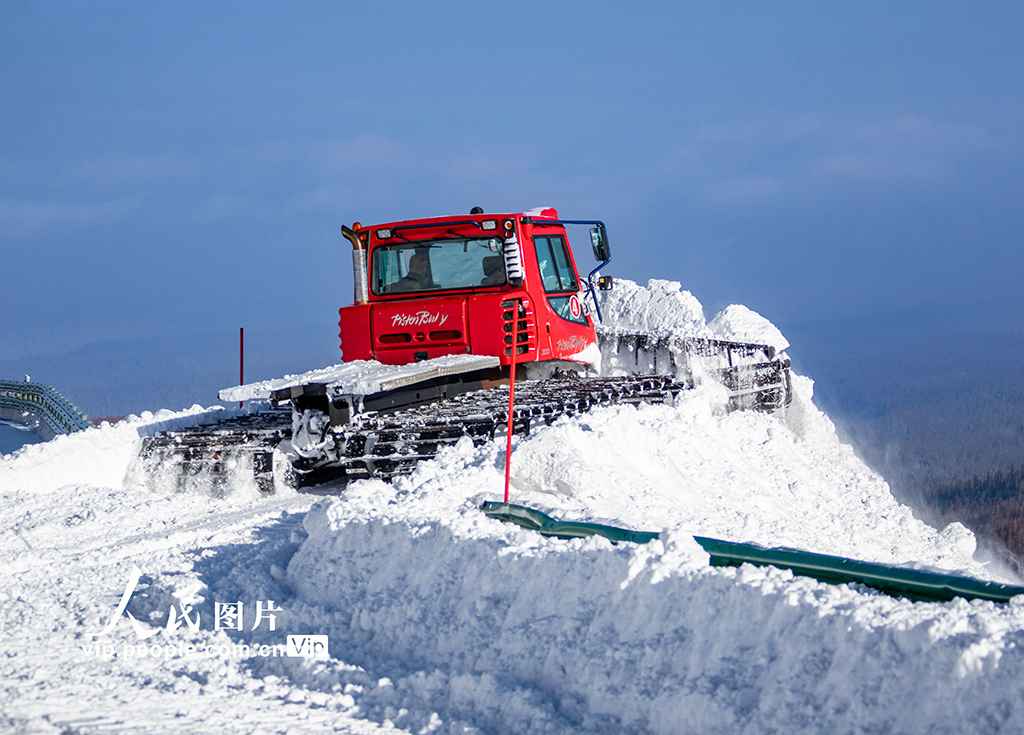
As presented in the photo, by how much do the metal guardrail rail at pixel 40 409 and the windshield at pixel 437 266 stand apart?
6.72 meters

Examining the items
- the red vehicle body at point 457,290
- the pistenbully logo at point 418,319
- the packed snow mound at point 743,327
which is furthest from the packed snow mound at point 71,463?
the packed snow mound at point 743,327

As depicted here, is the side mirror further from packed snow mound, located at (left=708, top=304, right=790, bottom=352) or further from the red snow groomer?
packed snow mound, located at (left=708, top=304, right=790, bottom=352)

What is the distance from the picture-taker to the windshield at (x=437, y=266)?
10578 millimetres

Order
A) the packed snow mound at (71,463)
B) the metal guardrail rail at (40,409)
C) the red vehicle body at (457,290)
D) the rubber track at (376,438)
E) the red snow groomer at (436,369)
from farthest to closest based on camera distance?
the metal guardrail rail at (40,409) < the red vehicle body at (457,290) < the packed snow mound at (71,463) < the red snow groomer at (436,369) < the rubber track at (376,438)

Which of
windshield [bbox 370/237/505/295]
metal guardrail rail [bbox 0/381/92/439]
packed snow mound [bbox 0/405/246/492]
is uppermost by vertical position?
windshield [bbox 370/237/505/295]

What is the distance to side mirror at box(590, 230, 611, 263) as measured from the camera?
10.2 m

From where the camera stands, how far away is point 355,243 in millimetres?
10648

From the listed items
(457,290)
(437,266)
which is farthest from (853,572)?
(437,266)

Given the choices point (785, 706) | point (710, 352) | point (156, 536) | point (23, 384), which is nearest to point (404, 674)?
point (785, 706)

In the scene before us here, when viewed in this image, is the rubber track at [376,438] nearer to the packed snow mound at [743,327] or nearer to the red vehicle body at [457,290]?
the red vehicle body at [457,290]

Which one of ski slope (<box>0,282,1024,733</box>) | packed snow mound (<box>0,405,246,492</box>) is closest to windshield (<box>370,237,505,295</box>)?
ski slope (<box>0,282,1024,733</box>)

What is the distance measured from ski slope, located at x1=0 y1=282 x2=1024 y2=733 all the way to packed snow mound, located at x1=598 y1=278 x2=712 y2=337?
9398 millimetres

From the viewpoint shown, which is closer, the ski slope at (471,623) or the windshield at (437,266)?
the ski slope at (471,623)

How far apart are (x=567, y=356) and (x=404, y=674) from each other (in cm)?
730
